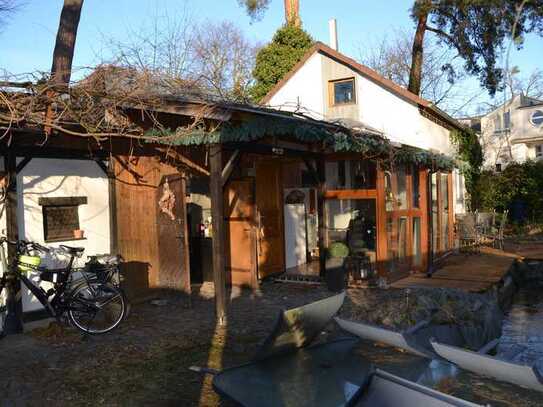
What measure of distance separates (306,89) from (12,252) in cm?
1072

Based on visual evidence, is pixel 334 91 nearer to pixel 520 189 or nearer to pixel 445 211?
pixel 445 211

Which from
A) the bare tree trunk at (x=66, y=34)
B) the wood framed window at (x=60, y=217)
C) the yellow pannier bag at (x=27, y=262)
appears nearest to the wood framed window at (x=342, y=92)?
the bare tree trunk at (x=66, y=34)

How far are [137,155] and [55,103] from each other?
2.46m

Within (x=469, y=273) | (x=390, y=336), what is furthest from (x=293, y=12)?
(x=390, y=336)

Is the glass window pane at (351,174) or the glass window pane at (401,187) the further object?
the glass window pane at (401,187)

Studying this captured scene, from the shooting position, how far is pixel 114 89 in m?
6.14

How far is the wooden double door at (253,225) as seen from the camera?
9.15 m

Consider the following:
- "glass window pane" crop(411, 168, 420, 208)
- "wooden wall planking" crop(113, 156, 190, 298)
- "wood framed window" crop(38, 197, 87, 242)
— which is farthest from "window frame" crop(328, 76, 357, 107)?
"wood framed window" crop(38, 197, 87, 242)

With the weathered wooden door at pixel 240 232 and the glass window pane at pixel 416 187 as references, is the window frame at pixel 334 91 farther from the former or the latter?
the weathered wooden door at pixel 240 232

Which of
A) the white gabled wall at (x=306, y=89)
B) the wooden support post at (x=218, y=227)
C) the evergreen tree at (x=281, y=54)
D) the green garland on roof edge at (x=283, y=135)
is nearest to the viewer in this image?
the green garland on roof edge at (x=283, y=135)

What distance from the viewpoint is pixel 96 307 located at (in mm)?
6160

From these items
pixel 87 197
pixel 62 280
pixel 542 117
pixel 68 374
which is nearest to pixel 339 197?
pixel 87 197

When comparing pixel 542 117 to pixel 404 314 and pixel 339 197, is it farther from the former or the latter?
pixel 404 314

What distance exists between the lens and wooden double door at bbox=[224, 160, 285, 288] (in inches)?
360
